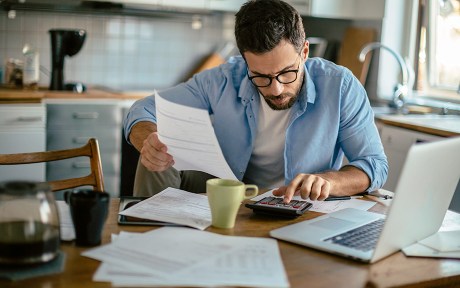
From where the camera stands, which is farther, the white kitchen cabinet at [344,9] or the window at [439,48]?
the white kitchen cabinet at [344,9]

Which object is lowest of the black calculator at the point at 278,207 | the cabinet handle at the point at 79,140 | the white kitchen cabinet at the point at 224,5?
the cabinet handle at the point at 79,140

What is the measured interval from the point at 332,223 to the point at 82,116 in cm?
257

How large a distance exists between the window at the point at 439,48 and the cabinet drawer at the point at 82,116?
6.88 ft

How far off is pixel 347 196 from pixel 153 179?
2.00 ft

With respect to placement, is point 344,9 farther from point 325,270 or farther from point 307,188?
point 325,270

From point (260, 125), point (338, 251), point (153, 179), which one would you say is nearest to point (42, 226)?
point (338, 251)

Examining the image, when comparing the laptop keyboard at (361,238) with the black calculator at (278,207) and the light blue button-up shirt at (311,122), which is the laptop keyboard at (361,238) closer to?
the black calculator at (278,207)

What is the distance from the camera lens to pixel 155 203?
5.24 feet

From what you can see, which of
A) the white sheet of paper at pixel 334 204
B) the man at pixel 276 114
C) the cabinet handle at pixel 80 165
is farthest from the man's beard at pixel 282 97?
the cabinet handle at pixel 80 165

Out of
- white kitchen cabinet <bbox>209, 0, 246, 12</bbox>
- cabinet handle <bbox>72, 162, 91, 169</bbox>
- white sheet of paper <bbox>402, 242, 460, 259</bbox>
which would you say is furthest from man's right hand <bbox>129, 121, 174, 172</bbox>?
white kitchen cabinet <bbox>209, 0, 246, 12</bbox>

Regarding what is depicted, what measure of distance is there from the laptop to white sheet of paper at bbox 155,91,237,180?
11.7 inches

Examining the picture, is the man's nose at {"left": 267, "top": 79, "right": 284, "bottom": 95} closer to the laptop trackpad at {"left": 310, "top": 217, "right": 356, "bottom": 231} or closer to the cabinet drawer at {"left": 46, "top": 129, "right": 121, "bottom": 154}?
the laptop trackpad at {"left": 310, "top": 217, "right": 356, "bottom": 231}

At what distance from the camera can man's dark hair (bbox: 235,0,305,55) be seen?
186cm

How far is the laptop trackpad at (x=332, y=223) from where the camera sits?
4.83ft
